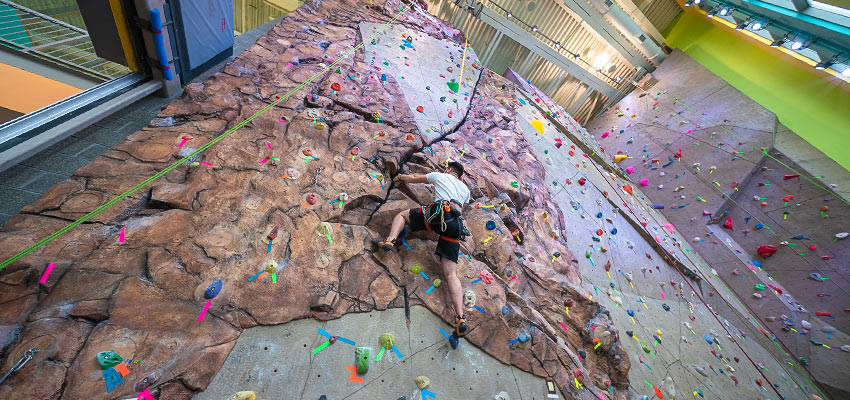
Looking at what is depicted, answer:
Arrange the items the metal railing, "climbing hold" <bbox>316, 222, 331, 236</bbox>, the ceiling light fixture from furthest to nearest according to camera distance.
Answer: the ceiling light fixture, the metal railing, "climbing hold" <bbox>316, 222, 331, 236</bbox>

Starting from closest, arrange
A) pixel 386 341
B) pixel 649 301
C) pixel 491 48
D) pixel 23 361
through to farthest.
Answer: pixel 23 361 → pixel 386 341 → pixel 649 301 → pixel 491 48

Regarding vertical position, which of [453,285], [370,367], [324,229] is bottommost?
[370,367]

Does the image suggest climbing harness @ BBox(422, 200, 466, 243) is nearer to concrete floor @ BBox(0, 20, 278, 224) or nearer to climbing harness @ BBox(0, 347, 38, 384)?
climbing harness @ BBox(0, 347, 38, 384)

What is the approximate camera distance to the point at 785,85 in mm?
6918

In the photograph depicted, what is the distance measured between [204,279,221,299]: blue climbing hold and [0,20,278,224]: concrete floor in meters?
1.28

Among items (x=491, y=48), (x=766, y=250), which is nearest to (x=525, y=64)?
(x=491, y=48)

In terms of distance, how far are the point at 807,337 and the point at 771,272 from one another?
1.28 metres

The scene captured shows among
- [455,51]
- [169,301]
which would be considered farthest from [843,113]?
[169,301]

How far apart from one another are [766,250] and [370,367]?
8.27m

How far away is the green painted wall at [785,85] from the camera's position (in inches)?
236

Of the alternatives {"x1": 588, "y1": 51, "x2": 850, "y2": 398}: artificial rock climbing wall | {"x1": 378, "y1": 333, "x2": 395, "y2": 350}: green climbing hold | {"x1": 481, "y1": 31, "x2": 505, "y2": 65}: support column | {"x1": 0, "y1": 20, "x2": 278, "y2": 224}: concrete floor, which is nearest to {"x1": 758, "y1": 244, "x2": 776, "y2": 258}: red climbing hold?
{"x1": 588, "y1": 51, "x2": 850, "y2": 398}: artificial rock climbing wall

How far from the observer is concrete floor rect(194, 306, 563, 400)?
1.56 metres

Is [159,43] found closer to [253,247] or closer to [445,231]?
[253,247]

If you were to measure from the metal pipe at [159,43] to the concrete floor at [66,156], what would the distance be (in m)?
0.27
